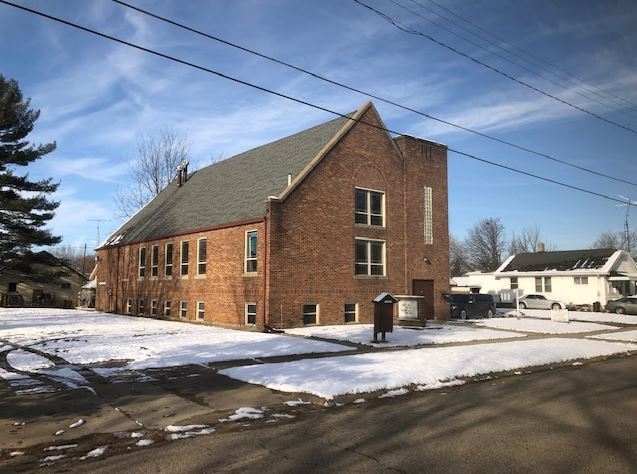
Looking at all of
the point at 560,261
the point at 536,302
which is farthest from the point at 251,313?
the point at 560,261

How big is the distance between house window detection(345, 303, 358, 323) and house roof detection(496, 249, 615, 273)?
29.4 metres

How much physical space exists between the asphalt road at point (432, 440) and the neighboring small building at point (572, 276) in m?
33.9

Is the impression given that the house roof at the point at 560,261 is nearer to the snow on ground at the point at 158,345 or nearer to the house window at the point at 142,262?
the house window at the point at 142,262

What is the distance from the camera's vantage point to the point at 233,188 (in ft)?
93.3

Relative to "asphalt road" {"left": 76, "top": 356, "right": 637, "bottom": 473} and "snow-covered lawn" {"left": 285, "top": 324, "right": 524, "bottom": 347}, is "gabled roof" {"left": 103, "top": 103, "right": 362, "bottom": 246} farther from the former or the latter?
"asphalt road" {"left": 76, "top": 356, "right": 637, "bottom": 473}

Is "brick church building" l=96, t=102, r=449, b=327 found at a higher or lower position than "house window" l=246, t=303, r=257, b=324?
higher

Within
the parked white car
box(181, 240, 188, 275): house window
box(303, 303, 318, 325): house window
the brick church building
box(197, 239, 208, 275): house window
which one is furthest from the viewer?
the parked white car

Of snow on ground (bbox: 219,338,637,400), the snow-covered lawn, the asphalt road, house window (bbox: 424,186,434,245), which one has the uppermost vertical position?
house window (bbox: 424,186,434,245)

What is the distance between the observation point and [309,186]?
22.7m

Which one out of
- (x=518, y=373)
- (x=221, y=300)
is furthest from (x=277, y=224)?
(x=518, y=373)

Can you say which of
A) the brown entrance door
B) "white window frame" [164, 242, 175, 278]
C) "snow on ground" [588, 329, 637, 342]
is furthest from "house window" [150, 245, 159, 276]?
"snow on ground" [588, 329, 637, 342]

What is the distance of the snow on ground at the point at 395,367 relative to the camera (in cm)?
1007

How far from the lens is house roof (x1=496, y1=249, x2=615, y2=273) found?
4472 cm

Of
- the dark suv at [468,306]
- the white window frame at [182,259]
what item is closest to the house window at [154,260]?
the white window frame at [182,259]
